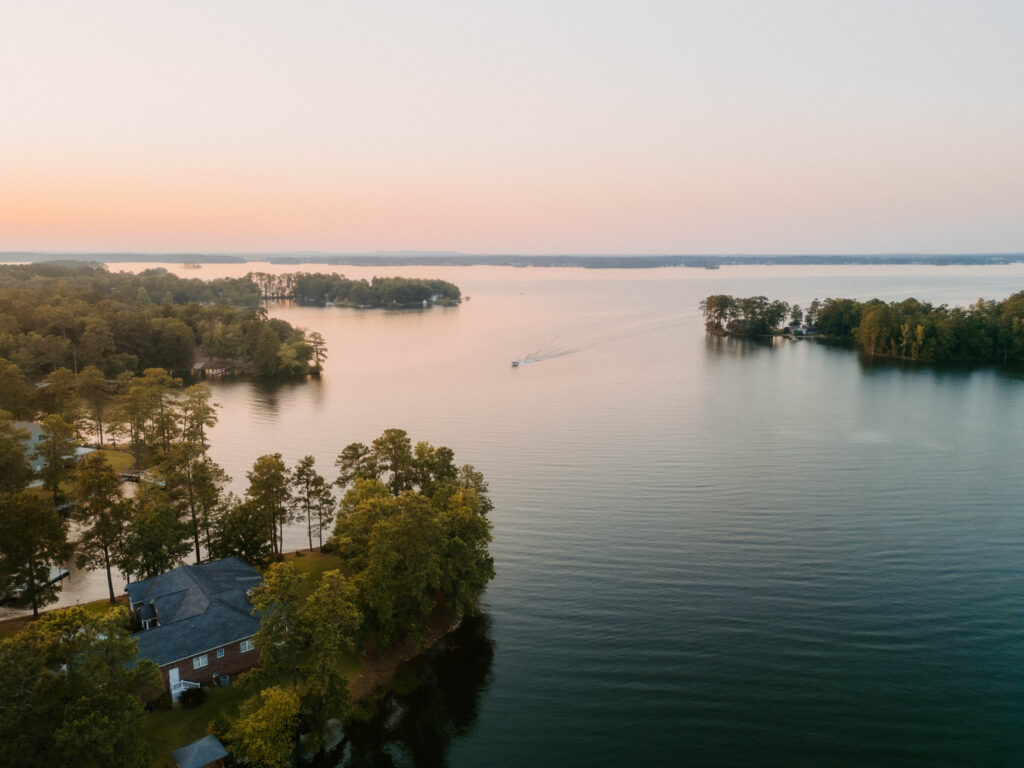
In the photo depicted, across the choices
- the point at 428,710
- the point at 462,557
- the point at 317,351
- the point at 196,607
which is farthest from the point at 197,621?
the point at 317,351

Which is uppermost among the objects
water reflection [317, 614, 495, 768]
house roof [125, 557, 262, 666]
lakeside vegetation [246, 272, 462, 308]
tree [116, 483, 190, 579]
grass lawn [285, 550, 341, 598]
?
lakeside vegetation [246, 272, 462, 308]

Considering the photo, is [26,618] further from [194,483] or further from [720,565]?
[720,565]

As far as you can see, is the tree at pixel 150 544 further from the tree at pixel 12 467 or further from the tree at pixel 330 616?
the tree at pixel 12 467

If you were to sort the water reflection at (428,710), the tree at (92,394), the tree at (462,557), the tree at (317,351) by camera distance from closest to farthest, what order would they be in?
the water reflection at (428,710)
the tree at (462,557)
the tree at (92,394)
the tree at (317,351)

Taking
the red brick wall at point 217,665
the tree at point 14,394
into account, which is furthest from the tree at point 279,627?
the tree at point 14,394

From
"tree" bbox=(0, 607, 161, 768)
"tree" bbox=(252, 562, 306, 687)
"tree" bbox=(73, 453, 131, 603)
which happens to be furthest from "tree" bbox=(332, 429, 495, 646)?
"tree" bbox=(73, 453, 131, 603)

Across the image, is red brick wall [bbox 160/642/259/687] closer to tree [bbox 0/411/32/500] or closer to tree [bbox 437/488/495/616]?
tree [bbox 437/488/495/616]

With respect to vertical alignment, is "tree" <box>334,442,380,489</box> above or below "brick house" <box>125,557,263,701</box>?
above
